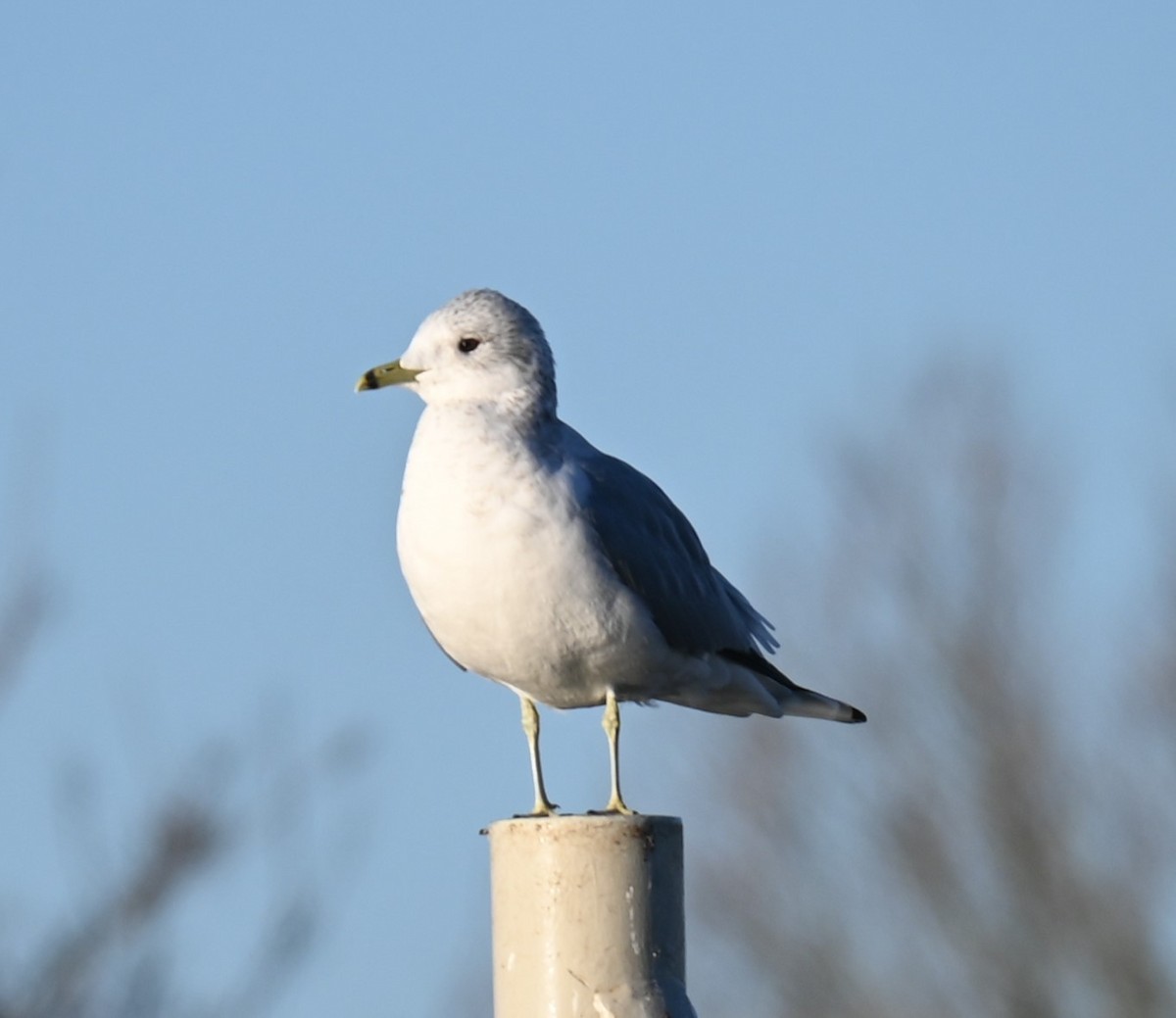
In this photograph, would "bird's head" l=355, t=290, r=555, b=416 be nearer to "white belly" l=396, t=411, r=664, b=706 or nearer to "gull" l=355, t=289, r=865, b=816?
"gull" l=355, t=289, r=865, b=816

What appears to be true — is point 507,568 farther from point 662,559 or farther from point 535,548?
point 662,559

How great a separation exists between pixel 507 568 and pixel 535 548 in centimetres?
8

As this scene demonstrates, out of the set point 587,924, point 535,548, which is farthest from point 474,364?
point 587,924

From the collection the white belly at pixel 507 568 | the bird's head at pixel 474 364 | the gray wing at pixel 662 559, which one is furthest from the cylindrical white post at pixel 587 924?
the bird's head at pixel 474 364

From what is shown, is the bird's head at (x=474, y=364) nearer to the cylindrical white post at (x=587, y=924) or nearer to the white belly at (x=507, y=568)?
the white belly at (x=507, y=568)

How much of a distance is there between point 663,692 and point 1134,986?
36.7 feet

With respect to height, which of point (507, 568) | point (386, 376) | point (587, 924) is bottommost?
point (587, 924)

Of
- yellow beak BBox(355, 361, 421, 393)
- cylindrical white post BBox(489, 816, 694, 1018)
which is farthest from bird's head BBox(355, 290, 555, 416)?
cylindrical white post BBox(489, 816, 694, 1018)

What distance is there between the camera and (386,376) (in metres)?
5.40

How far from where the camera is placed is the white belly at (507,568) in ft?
16.3

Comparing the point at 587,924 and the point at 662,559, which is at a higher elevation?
the point at 662,559

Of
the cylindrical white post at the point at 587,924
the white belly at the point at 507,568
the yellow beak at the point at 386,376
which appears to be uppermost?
the yellow beak at the point at 386,376

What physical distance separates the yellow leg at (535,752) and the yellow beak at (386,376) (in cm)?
73

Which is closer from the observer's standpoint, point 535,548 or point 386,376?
point 535,548
